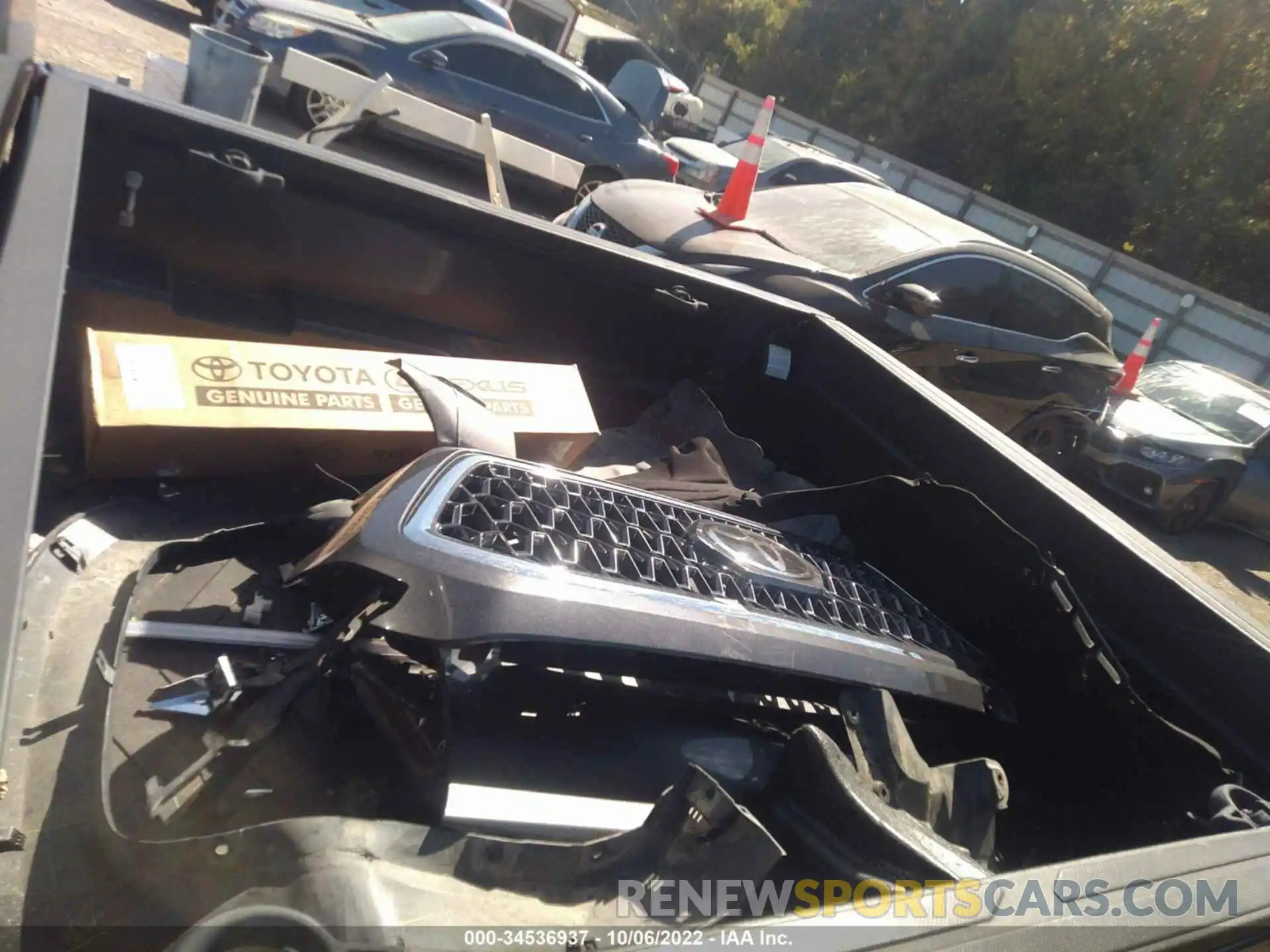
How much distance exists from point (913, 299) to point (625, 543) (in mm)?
4402

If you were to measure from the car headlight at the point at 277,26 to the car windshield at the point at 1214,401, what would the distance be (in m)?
8.18

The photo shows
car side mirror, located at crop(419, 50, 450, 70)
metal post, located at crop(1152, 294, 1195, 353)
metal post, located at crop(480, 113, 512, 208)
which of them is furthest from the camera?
metal post, located at crop(1152, 294, 1195, 353)

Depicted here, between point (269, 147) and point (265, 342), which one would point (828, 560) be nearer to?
point (265, 342)

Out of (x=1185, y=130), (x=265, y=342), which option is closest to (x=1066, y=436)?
(x=265, y=342)

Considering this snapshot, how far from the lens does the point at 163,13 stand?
12.0m

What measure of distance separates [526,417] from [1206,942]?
67.6 inches

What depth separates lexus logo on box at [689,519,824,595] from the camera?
1.86 metres

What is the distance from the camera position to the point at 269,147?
2215 millimetres

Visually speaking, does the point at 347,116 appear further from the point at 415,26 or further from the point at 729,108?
the point at 729,108

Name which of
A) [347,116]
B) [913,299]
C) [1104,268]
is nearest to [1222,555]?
[913,299]

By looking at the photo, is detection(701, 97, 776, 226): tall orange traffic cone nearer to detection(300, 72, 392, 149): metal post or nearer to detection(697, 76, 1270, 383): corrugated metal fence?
detection(300, 72, 392, 149): metal post

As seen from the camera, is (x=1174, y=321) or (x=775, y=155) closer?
(x=775, y=155)

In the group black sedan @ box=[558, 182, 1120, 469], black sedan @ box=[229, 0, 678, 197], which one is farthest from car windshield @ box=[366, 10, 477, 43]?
black sedan @ box=[558, 182, 1120, 469]

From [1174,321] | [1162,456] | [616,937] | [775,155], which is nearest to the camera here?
[616,937]
